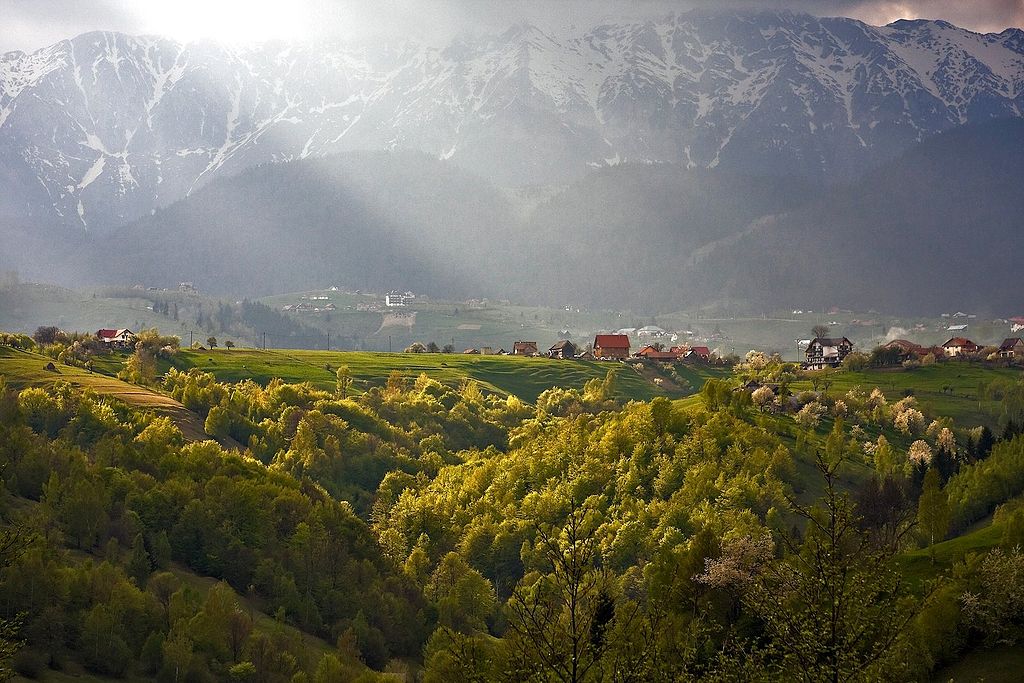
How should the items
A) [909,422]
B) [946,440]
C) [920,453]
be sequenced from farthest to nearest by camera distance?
1. [909,422]
2. [946,440]
3. [920,453]

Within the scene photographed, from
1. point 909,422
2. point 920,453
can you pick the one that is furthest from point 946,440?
point 920,453

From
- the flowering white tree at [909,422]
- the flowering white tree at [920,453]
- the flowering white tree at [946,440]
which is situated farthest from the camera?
the flowering white tree at [909,422]

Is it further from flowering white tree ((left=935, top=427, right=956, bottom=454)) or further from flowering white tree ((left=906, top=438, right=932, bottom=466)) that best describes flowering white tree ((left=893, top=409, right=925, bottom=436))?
flowering white tree ((left=906, top=438, right=932, bottom=466))

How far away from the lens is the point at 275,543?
134750 mm

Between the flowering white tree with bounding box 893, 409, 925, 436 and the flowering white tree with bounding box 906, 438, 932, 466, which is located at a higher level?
the flowering white tree with bounding box 893, 409, 925, 436

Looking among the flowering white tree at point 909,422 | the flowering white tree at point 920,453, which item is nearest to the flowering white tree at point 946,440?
the flowering white tree at point 920,453

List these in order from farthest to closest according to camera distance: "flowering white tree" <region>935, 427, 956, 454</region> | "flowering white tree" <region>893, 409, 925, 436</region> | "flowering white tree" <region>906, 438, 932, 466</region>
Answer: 1. "flowering white tree" <region>893, 409, 925, 436</region>
2. "flowering white tree" <region>935, 427, 956, 454</region>
3. "flowering white tree" <region>906, 438, 932, 466</region>

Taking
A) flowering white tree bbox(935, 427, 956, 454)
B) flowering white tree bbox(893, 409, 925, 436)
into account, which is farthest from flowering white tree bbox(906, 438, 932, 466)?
flowering white tree bbox(893, 409, 925, 436)

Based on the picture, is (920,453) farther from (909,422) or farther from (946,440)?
(909,422)

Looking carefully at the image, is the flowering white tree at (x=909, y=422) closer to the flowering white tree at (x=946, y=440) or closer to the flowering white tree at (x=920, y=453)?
the flowering white tree at (x=946, y=440)

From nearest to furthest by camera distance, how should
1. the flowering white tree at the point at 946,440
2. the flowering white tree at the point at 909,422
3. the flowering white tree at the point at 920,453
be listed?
the flowering white tree at the point at 920,453, the flowering white tree at the point at 946,440, the flowering white tree at the point at 909,422

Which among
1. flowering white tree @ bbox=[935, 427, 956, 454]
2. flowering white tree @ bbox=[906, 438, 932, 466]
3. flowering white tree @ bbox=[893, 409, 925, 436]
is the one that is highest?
flowering white tree @ bbox=[893, 409, 925, 436]

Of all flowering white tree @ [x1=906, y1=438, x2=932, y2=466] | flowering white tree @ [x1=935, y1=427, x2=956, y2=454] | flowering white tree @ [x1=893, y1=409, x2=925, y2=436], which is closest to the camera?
flowering white tree @ [x1=906, y1=438, x2=932, y2=466]

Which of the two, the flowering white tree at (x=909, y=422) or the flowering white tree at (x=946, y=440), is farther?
the flowering white tree at (x=909, y=422)
